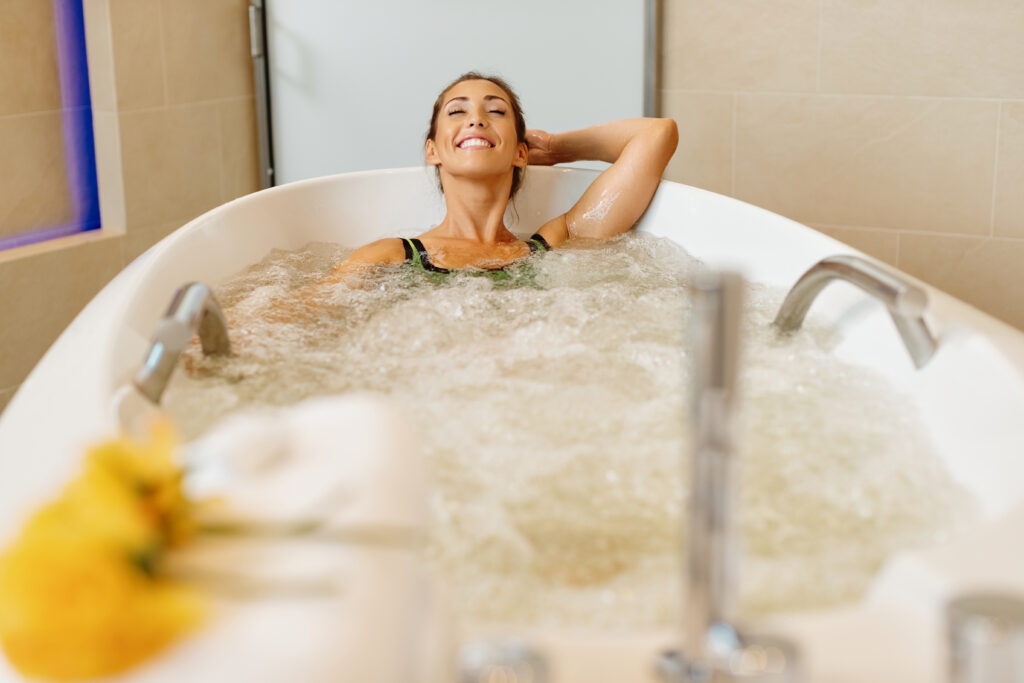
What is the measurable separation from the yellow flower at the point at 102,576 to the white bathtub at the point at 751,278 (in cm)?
3

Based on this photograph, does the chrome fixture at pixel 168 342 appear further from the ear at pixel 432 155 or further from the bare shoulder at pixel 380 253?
the ear at pixel 432 155

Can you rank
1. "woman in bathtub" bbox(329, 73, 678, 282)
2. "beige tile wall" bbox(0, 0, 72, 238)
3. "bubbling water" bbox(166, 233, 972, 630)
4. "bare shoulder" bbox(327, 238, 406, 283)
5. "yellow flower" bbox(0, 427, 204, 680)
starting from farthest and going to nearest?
1. "beige tile wall" bbox(0, 0, 72, 238)
2. "woman in bathtub" bbox(329, 73, 678, 282)
3. "bare shoulder" bbox(327, 238, 406, 283)
4. "bubbling water" bbox(166, 233, 972, 630)
5. "yellow flower" bbox(0, 427, 204, 680)

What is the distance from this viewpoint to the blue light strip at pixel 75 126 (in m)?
2.59

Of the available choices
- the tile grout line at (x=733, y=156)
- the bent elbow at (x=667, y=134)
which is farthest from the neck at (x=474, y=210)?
the tile grout line at (x=733, y=156)

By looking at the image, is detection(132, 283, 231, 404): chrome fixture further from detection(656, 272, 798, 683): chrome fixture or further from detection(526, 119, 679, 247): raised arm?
detection(526, 119, 679, 247): raised arm

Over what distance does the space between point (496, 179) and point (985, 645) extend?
5.35 ft

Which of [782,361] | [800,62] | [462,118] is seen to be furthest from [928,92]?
[782,361]

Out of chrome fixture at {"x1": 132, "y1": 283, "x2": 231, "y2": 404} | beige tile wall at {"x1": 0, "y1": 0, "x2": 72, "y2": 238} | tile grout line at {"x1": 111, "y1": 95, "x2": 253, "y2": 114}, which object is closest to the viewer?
chrome fixture at {"x1": 132, "y1": 283, "x2": 231, "y2": 404}

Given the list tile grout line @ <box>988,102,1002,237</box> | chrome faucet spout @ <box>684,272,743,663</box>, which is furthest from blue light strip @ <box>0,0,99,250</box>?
chrome faucet spout @ <box>684,272,743,663</box>

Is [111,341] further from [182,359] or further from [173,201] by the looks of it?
[173,201]

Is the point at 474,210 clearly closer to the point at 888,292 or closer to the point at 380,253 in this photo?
the point at 380,253

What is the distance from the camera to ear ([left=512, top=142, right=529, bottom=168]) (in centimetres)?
218

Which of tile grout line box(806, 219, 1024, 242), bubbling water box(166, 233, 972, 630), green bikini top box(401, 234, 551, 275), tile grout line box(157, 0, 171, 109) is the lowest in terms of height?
tile grout line box(806, 219, 1024, 242)

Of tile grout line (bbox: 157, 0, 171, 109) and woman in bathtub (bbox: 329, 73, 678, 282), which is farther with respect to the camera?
tile grout line (bbox: 157, 0, 171, 109)
